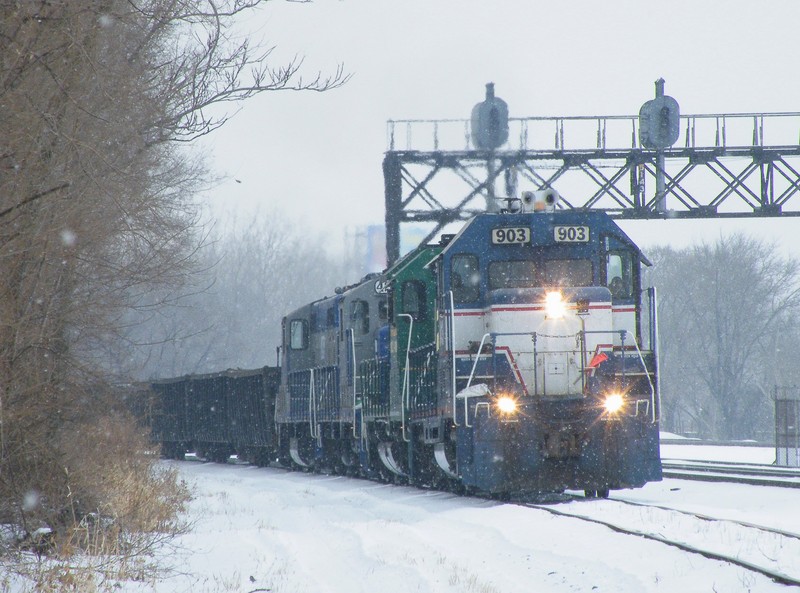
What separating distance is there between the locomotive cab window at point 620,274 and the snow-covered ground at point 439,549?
2.74 m

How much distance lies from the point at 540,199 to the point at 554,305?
1.47 meters

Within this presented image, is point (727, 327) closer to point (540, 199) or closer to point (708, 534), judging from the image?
point (540, 199)

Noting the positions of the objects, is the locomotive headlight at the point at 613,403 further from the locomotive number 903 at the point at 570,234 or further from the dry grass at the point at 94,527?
the dry grass at the point at 94,527

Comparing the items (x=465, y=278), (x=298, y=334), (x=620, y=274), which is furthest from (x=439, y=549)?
(x=298, y=334)

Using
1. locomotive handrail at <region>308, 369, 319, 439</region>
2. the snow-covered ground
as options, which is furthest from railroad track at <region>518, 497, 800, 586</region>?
locomotive handrail at <region>308, 369, 319, 439</region>

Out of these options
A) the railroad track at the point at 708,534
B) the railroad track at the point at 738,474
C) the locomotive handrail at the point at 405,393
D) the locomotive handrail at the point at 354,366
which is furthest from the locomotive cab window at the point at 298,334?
the railroad track at the point at 708,534

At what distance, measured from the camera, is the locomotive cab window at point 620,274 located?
14.9m

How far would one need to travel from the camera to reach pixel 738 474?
67.1 ft

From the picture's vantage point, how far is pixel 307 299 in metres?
88.0

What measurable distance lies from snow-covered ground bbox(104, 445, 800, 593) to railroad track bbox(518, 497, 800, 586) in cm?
8

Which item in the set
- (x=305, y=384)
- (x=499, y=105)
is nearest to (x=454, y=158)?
(x=499, y=105)

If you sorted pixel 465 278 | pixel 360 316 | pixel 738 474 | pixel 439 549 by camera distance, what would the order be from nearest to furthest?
pixel 439 549 → pixel 465 278 → pixel 360 316 → pixel 738 474

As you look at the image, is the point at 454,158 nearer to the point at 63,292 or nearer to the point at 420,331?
the point at 420,331

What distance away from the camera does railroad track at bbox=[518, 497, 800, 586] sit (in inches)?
348
